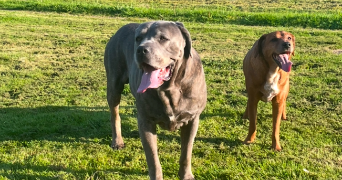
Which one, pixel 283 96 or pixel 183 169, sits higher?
pixel 283 96

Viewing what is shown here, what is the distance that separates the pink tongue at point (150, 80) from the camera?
282 centimetres

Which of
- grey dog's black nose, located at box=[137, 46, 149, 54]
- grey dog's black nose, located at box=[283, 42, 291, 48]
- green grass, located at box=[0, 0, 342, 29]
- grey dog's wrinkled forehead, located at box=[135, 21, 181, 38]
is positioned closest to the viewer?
grey dog's black nose, located at box=[137, 46, 149, 54]

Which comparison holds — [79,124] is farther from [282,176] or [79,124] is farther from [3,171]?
[282,176]

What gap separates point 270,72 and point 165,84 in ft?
5.39

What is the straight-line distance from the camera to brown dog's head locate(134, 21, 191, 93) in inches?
108

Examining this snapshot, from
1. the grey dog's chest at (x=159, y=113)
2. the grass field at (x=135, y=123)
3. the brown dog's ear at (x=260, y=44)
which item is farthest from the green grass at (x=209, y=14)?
the grey dog's chest at (x=159, y=113)

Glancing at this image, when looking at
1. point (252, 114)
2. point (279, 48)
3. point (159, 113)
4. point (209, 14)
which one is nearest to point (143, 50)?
point (159, 113)

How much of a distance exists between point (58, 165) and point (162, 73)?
6.32ft

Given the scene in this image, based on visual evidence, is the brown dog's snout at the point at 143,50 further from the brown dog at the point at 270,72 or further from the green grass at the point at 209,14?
the green grass at the point at 209,14

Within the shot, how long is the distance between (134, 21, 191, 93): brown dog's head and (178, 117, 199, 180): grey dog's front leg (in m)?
0.80

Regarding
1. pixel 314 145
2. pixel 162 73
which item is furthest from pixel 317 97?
pixel 162 73

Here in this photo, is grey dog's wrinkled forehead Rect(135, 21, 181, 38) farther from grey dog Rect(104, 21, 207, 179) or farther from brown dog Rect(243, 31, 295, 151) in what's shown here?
brown dog Rect(243, 31, 295, 151)

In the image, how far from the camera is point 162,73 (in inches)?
115

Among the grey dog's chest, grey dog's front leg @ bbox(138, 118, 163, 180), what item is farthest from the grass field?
the grey dog's chest
